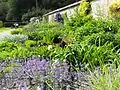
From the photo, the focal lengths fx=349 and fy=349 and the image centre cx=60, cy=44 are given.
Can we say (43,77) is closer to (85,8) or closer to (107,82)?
(107,82)

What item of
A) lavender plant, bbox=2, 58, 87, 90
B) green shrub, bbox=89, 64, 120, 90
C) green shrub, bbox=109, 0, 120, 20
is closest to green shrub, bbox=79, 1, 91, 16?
green shrub, bbox=109, 0, 120, 20

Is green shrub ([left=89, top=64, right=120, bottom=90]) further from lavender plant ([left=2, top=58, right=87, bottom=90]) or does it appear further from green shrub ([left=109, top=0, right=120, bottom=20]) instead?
green shrub ([left=109, top=0, right=120, bottom=20])

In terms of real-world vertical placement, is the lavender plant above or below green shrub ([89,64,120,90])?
below

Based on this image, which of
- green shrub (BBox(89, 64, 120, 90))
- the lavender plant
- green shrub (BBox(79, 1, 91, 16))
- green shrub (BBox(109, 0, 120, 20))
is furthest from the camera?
green shrub (BBox(79, 1, 91, 16))

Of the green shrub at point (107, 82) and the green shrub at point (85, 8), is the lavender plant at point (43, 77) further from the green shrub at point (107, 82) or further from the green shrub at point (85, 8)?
the green shrub at point (85, 8)

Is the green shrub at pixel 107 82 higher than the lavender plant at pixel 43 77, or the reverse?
the green shrub at pixel 107 82

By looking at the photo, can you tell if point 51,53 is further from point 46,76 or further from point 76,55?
point 46,76

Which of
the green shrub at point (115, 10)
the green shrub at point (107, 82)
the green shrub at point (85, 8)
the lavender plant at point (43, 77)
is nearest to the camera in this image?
the green shrub at point (107, 82)

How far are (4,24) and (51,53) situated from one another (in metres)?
43.5

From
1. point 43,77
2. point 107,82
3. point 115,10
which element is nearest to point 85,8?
point 115,10

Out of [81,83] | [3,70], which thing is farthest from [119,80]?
[3,70]

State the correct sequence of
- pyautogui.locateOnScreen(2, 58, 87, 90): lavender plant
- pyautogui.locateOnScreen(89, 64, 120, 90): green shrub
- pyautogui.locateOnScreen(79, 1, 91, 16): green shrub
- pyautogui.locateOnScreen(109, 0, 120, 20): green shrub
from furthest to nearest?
pyautogui.locateOnScreen(79, 1, 91, 16): green shrub
pyautogui.locateOnScreen(109, 0, 120, 20): green shrub
pyautogui.locateOnScreen(2, 58, 87, 90): lavender plant
pyautogui.locateOnScreen(89, 64, 120, 90): green shrub

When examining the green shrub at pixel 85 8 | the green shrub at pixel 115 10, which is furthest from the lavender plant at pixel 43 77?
the green shrub at pixel 85 8

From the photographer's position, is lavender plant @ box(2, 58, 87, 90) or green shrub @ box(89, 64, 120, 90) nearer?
green shrub @ box(89, 64, 120, 90)
